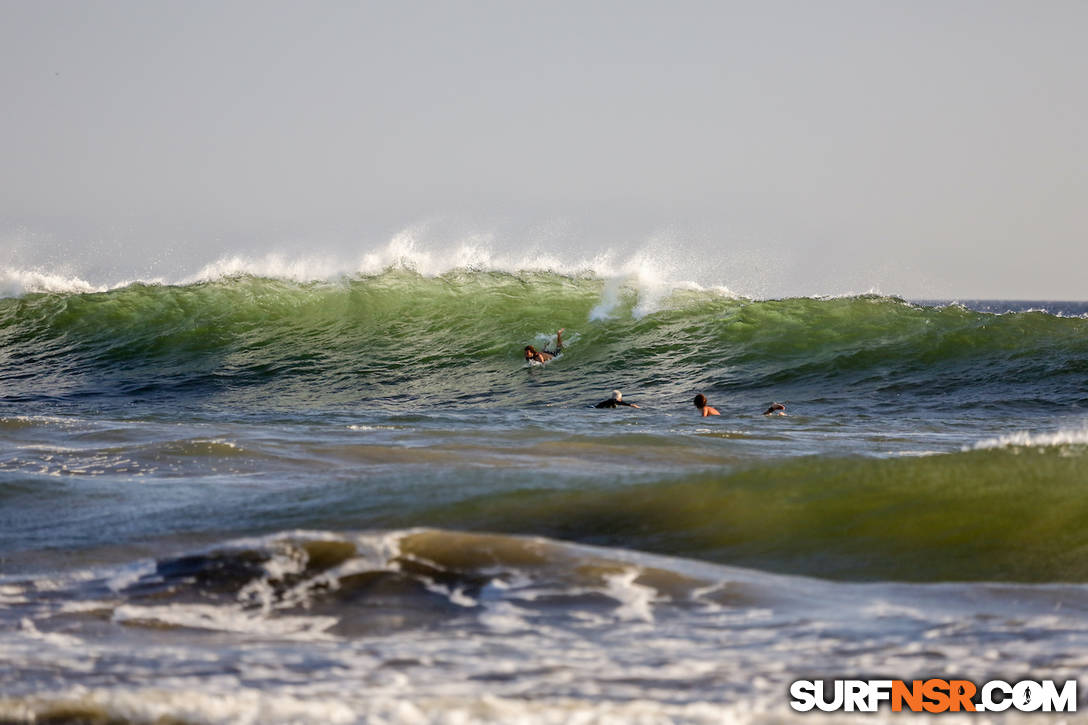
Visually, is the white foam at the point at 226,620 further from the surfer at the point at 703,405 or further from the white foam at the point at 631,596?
the surfer at the point at 703,405

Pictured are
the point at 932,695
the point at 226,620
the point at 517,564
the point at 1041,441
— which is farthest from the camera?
the point at 1041,441

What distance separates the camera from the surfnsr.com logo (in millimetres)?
2951

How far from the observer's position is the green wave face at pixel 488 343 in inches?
682

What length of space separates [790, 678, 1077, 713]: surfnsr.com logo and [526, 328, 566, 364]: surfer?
16.1 m

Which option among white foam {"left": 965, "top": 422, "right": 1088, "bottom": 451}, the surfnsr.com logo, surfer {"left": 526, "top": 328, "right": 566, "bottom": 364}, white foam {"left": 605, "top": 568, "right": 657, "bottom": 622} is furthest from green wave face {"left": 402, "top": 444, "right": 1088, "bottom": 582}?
surfer {"left": 526, "top": 328, "right": 566, "bottom": 364}

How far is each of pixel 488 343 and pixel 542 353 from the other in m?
1.64

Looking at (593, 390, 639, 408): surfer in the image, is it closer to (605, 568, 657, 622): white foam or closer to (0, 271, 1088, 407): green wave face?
(0, 271, 1088, 407): green wave face

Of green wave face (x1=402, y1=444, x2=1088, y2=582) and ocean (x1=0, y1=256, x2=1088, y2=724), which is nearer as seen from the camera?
ocean (x1=0, y1=256, x2=1088, y2=724)

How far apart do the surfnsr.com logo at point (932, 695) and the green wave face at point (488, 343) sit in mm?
12967

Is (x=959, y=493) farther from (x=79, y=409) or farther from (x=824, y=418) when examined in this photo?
(x=79, y=409)

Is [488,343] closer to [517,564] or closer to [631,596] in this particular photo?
[517,564]

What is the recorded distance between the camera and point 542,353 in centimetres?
2011

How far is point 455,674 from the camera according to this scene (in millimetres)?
3229

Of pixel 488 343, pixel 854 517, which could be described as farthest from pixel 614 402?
pixel 854 517
